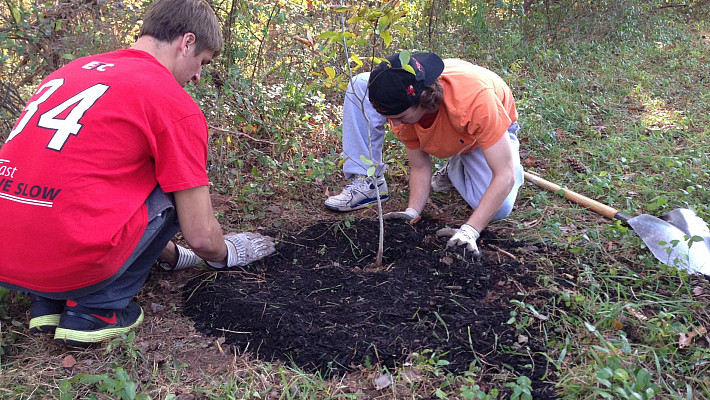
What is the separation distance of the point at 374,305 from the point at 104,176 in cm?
127

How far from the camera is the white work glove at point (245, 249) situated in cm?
268

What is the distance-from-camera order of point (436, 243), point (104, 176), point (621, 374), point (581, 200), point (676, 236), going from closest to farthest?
point (621, 374) < point (104, 176) < point (676, 236) < point (436, 243) < point (581, 200)

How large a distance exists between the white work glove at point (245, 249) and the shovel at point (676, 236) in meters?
2.04

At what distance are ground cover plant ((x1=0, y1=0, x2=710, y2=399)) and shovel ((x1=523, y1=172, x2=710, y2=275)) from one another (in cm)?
7

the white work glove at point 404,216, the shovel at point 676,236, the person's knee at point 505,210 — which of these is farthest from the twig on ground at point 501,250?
the shovel at point 676,236

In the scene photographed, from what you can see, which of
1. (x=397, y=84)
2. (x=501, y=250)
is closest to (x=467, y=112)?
(x=397, y=84)

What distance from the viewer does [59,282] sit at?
1.95 metres

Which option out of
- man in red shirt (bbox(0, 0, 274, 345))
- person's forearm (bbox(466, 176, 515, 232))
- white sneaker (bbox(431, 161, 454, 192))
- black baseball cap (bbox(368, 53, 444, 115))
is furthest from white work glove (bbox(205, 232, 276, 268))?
white sneaker (bbox(431, 161, 454, 192))

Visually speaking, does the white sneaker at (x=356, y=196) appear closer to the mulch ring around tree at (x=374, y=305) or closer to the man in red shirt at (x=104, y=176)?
the mulch ring around tree at (x=374, y=305)

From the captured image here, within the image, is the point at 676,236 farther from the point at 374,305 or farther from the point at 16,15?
the point at 16,15

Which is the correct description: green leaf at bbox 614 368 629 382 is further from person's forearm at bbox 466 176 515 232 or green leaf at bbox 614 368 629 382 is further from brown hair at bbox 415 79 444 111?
brown hair at bbox 415 79 444 111

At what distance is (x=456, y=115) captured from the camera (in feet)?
8.77

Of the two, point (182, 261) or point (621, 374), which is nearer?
point (621, 374)

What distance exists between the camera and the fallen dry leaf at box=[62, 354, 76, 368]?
204 centimetres
